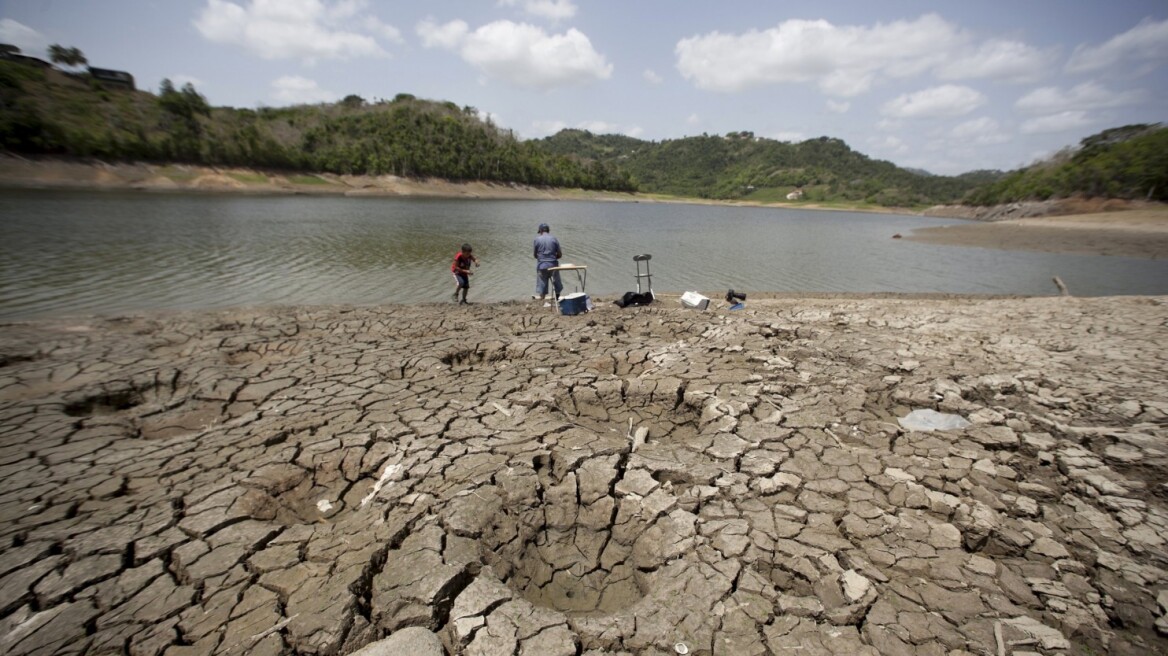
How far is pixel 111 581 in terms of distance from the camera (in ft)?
9.39

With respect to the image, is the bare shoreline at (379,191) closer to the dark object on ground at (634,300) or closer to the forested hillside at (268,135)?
the forested hillside at (268,135)

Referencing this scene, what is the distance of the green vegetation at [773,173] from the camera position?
111688 millimetres

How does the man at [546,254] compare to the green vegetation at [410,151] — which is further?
the green vegetation at [410,151]

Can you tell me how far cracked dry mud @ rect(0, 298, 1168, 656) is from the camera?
2.63m

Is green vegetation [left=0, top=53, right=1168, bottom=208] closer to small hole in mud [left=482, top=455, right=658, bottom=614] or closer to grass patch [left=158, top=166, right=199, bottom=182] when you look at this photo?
grass patch [left=158, top=166, right=199, bottom=182]

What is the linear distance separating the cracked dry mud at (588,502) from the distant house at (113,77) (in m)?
86.3

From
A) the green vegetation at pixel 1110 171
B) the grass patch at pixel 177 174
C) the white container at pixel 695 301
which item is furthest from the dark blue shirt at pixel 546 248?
the grass patch at pixel 177 174

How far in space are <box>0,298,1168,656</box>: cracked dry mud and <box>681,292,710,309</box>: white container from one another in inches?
135

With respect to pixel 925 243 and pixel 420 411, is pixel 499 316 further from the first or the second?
pixel 925 243

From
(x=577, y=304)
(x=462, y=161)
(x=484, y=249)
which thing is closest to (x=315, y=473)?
(x=577, y=304)

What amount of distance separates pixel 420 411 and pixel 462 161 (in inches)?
3189

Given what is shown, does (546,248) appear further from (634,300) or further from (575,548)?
(575,548)

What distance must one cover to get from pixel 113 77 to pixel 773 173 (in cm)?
14440

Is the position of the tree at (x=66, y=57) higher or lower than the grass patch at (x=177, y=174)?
higher
